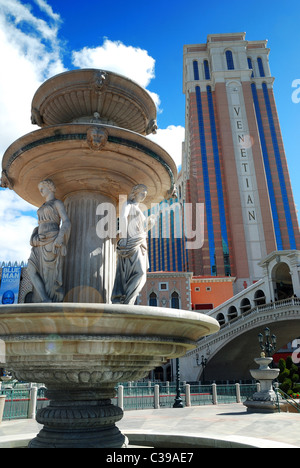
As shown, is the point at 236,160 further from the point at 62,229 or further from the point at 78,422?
the point at 78,422

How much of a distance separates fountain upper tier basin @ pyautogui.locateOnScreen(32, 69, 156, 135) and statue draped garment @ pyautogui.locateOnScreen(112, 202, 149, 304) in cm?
188

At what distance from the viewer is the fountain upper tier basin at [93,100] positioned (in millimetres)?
4902

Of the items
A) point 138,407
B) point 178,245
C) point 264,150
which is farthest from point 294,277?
point 178,245

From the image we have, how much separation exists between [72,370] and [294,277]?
1190 inches

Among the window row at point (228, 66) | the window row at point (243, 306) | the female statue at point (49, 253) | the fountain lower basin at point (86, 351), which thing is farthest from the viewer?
the window row at point (228, 66)

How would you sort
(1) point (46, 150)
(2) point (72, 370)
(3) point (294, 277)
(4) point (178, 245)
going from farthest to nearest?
(4) point (178, 245)
(3) point (294, 277)
(1) point (46, 150)
(2) point (72, 370)

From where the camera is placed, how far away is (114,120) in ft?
18.2

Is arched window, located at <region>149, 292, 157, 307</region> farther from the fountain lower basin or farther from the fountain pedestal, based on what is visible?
the fountain lower basin

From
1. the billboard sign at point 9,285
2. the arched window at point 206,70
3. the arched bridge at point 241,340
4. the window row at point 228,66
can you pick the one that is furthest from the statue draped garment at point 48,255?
the arched window at point 206,70

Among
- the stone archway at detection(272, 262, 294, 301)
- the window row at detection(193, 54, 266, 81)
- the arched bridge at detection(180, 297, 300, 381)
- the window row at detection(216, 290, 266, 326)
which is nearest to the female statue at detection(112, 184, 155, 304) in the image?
the arched bridge at detection(180, 297, 300, 381)

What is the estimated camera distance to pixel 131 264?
4.39m

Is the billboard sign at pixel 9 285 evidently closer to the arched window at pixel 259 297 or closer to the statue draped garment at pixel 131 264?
the arched window at pixel 259 297

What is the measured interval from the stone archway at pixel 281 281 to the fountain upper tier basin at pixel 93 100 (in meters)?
31.2
